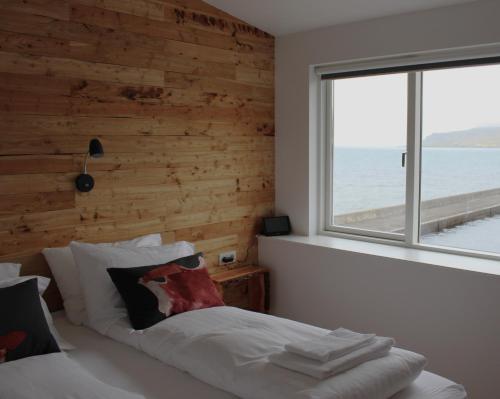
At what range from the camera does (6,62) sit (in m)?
2.67

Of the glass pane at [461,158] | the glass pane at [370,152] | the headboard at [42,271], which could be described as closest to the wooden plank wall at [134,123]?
the headboard at [42,271]

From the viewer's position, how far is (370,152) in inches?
148

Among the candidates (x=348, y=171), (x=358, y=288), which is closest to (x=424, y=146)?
(x=348, y=171)

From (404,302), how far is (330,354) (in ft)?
4.65

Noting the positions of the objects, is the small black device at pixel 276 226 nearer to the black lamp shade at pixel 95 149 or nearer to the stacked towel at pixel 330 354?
the black lamp shade at pixel 95 149

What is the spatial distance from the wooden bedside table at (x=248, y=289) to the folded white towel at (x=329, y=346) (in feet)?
5.31

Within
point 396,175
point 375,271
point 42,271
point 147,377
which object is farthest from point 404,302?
point 42,271

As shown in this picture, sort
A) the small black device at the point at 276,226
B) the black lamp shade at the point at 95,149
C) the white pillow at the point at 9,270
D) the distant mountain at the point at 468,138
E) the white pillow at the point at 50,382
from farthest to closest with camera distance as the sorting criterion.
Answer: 1. the small black device at the point at 276,226
2. the distant mountain at the point at 468,138
3. the black lamp shade at the point at 95,149
4. the white pillow at the point at 9,270
5. the white pillow at the point at 50,382

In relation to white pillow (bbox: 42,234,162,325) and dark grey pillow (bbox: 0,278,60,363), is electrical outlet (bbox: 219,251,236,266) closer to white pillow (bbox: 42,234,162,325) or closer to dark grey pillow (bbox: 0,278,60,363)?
white pillow (bbox: 42,234,162,325)

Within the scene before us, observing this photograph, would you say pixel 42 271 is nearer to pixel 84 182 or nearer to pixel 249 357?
pixel 84 182

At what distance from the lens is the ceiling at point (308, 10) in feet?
10.5

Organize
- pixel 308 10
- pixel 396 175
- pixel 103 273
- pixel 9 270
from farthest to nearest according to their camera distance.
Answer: pixel 396 175, pixel 308 10, pixel 103 273, pixel 9 270

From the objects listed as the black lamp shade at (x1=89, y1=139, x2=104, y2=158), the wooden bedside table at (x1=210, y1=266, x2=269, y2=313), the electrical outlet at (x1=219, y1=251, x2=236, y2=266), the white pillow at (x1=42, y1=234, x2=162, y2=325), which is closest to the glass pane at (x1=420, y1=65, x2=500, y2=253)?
the wooden bedside table at (x1=210, y1=266, x2=269, y2=313)

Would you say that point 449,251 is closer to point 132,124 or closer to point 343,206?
point 343,206
